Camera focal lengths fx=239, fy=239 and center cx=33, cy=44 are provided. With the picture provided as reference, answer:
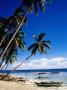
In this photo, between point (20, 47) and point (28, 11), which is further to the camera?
point (20, 47)

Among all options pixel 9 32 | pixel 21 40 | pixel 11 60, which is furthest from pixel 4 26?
pixel 11 60

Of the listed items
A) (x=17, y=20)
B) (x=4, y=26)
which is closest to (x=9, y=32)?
(x=4, y=26)

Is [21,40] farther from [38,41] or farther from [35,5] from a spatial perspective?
[35,5]

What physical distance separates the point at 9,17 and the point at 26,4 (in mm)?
6719

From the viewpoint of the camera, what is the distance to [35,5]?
32.6 m

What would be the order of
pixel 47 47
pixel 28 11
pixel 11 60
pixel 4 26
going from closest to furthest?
pixel 28 11 < pixel 4 26 < pixel 47 47 < pixel 11 60

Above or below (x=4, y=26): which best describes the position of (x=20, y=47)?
below

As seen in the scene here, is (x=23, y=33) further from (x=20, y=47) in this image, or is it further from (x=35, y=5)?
(x=35, y=5)

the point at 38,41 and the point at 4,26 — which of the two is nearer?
the point at 4,26

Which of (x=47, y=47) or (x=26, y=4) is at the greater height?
(x=26, y=4)

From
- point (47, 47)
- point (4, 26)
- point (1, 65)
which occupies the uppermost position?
point (4, 26)

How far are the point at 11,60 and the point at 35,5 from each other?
19.7 m

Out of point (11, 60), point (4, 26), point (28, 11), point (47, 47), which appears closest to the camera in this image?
point (28, 11)

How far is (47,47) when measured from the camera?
44062mm
